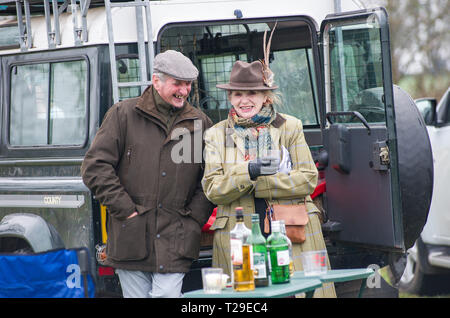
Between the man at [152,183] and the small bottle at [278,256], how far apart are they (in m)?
0.77

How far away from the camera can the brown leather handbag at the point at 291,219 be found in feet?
15.1

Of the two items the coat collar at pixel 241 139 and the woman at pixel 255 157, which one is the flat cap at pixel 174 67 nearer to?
the woman at pixel 255 157

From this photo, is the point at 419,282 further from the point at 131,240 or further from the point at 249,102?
the point at 131,240

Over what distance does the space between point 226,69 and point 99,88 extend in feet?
5.07

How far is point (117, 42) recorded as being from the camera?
5.29 m

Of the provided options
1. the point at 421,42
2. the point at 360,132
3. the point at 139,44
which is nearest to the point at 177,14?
the point at 139,44

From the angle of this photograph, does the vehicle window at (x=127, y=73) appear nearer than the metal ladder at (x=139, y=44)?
No

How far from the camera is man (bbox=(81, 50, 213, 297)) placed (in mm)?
4605

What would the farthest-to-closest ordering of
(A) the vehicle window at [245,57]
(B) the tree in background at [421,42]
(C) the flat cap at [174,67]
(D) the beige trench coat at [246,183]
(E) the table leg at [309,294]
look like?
(B) the tree in background at [421,42], (A) the vehicle window at [245,57], (C) the flat cap at [174,67], (D) the beige trench coat at [246,183], (E) the table leg at [309,294]

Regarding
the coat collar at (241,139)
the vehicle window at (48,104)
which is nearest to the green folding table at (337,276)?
the coat collar at (241,139)

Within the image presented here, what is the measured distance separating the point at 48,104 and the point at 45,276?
3.86 feet

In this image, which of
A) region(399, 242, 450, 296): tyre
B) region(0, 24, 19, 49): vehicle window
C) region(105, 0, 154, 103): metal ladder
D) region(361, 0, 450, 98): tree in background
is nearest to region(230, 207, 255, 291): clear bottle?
region(105, 0, 154, 103): metal ladder
